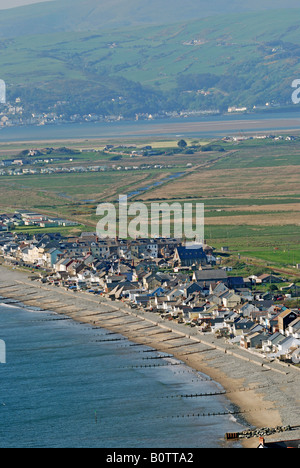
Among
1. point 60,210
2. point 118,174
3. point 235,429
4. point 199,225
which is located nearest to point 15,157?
point 118,174

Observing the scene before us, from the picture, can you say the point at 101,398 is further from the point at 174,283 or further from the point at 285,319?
the point at 174,283

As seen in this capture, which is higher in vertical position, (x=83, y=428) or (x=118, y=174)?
(x=118, y=174)

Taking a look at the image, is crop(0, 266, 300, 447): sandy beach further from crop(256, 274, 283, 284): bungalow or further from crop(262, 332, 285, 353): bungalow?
crop(256, 274, 283, 284): bungalow

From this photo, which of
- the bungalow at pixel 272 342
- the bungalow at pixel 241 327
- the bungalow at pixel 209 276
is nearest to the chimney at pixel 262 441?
the bungalow at pixel 272 342

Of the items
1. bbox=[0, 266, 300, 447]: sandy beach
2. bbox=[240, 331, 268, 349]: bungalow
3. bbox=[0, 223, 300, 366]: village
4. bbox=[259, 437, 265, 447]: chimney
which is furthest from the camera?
bbox=[0, 223, 300, 366]: village

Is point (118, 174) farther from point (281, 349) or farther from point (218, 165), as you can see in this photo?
point (281, 349)

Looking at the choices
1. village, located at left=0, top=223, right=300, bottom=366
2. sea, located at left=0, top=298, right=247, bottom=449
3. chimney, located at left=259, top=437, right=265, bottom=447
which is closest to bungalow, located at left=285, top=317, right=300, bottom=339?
village, located at left=0, top=223, right=300, bottom=366
